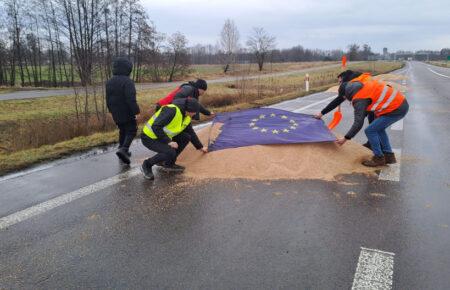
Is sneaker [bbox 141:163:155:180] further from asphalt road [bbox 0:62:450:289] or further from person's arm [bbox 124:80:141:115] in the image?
person's arm [bbox 124:80:141:115]

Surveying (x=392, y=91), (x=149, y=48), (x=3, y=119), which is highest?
(x=149, y=48)

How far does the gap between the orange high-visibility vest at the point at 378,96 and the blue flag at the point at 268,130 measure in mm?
872

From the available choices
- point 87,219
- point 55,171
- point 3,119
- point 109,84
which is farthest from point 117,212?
point 3,119

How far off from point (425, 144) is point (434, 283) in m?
5.72

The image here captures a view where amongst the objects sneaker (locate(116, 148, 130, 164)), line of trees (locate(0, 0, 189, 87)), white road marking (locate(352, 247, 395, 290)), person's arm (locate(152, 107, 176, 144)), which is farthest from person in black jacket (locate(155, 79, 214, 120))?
line of trees (locate(0, 0, 189, 87))

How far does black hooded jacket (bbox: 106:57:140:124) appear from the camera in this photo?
6613mm

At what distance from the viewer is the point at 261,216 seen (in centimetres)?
430

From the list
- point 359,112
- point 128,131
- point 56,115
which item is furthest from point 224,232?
point 56,115

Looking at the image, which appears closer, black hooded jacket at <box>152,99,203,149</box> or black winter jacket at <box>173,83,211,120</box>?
A: black hooded jacket at <box>152,99,203,149</box>

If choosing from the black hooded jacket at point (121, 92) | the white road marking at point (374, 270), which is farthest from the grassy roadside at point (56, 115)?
the white road marking at point (374, 270)

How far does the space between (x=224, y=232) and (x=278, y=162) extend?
2.40 m

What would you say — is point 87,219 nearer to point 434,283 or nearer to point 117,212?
point 117,212

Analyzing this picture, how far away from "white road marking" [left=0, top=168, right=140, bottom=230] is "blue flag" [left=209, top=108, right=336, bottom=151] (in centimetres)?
166

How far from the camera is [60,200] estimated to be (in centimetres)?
495
